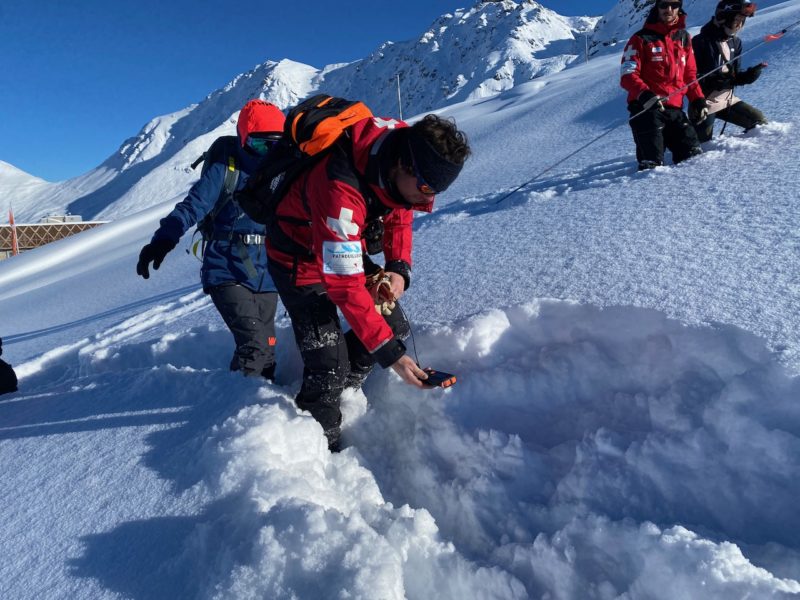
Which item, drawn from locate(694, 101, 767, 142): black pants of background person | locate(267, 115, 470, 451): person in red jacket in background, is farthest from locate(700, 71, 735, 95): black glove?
locate(267, 115, 470, 451): person in red jacket in background

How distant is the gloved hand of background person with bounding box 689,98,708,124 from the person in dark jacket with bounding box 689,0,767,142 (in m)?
0.06

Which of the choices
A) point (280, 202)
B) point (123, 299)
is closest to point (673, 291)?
point (280, 202)

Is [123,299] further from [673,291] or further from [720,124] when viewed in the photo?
[720,124]

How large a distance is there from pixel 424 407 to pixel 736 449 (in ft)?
3.70

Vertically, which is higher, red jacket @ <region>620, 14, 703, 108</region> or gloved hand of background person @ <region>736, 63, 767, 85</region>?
red jacket @ <region>620, 14, 703, 108</region>

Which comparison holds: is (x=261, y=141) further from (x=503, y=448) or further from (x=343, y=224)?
(x=503, y=448)

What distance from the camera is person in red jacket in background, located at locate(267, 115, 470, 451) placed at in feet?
5.33

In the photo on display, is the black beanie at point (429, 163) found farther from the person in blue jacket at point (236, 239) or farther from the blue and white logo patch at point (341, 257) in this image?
the person in blue jacket at point (236, 239)

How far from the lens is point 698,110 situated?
13.4 feet

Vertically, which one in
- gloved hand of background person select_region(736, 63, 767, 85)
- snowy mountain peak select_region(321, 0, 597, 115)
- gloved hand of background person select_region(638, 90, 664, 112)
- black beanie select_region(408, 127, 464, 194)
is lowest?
gloved hand of background person select_region(736, 63, 767, 85)

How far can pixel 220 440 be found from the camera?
1879 millimetres

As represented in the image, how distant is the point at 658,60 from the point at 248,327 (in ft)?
12.2

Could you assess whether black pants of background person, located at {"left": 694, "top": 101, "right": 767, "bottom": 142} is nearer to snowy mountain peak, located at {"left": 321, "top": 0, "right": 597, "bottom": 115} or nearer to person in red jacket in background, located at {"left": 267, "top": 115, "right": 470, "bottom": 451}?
person in red jacket in background, located at {"left": 267, "top": 115, "right": 470, "bottom": 451}

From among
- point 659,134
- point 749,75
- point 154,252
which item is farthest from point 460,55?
point 154,252
